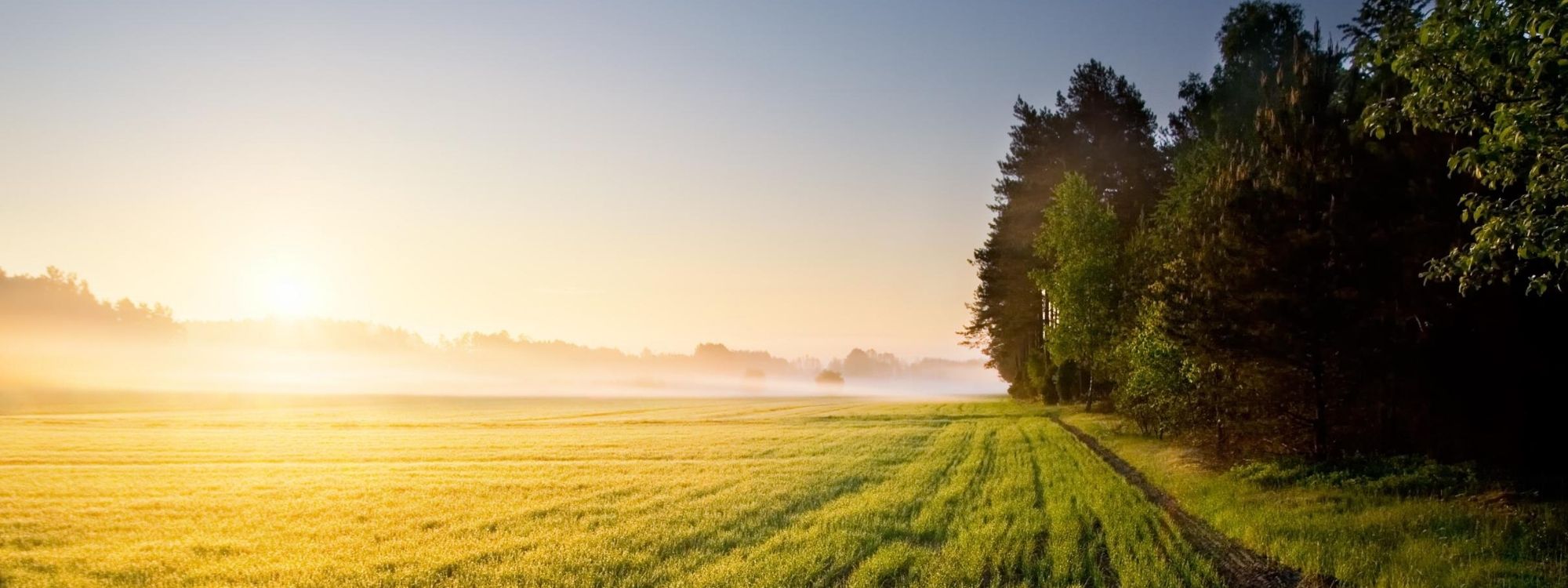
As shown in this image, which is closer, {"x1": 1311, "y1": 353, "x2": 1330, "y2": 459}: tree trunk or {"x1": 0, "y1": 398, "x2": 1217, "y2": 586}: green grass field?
{"x1": 0, "y1": 398, "x2": 1217, "y2": 586}: green grass field

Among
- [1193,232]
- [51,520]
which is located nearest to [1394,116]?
[1193,232]

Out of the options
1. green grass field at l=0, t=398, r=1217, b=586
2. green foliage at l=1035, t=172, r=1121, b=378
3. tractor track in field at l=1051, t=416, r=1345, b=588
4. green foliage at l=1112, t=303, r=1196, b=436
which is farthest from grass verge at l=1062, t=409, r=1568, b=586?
green foliage at l=1035, t=172, r=1121, b=378

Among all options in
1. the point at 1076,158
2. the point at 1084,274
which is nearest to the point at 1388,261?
the point at 1084,274

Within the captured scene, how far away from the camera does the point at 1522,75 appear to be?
8.38 metres

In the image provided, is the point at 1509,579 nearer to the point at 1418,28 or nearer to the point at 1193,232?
the point at 1418,28

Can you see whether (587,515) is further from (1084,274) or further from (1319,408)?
(1084,274)

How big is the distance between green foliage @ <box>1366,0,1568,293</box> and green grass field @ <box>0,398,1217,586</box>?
5.42 metres

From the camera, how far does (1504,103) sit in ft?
28.3

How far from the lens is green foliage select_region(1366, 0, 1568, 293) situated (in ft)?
24.9

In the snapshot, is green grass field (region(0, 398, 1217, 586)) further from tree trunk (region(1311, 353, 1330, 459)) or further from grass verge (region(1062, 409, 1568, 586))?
tree trunk (region(1311, 353, 1330, 459))

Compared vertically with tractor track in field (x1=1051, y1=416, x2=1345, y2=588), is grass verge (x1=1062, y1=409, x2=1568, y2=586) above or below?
above

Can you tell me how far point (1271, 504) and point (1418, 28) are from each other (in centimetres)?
893

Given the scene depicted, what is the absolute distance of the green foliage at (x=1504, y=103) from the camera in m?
7.59

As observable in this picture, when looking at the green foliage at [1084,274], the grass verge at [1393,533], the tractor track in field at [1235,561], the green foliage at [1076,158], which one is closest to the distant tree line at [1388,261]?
the grass verge at [1393,533]
